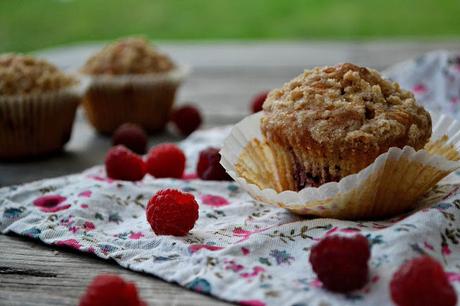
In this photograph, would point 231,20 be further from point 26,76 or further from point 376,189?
point 376,189

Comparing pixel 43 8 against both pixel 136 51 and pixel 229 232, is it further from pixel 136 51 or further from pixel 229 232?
pixel 229 232

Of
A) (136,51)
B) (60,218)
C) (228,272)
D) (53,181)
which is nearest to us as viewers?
(228,272)

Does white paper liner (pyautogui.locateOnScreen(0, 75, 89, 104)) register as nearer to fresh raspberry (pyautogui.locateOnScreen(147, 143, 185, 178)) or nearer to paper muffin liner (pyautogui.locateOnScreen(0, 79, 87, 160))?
paper muffin liner (pyautogui.locateOnScreen(0, 79, 87, 160))

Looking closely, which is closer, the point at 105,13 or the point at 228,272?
the point at 228,272

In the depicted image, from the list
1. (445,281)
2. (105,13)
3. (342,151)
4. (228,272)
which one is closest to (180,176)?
(342,151)

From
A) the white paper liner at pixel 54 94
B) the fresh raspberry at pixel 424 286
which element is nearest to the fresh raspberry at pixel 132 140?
the white paper liner at pixel 54 94

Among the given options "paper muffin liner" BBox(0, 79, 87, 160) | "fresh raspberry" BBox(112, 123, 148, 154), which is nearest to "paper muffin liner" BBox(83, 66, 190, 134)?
"paper muffin liner" BBox(0, 79, 87, 160)

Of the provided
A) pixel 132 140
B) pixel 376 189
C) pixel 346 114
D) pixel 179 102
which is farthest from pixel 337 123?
pixel 179 102
